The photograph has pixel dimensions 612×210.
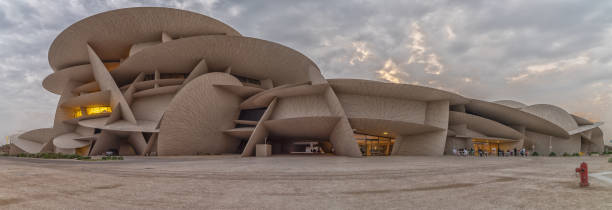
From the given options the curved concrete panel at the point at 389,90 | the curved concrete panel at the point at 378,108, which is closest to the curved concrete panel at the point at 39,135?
the curved concrete panel at the point at 389,90

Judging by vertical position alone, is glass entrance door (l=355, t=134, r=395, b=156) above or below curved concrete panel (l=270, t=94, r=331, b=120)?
below

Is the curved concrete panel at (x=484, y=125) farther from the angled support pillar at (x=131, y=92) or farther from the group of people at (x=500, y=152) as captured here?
the angled support pillar at (x=131, y=92)

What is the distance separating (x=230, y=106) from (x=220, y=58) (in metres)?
5.47

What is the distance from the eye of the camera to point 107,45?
32.6 meters

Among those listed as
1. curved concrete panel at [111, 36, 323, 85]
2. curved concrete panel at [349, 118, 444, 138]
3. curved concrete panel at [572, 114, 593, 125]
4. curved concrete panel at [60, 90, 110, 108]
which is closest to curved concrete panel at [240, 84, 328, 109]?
curved concrete panel at [111, 36, 323, 85]

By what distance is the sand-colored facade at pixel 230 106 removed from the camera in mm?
A: 25094

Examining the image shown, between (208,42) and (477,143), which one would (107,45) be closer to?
(208,42)

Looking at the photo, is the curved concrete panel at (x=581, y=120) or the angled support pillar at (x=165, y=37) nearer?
the angled support pillar at (x=165, y=37)

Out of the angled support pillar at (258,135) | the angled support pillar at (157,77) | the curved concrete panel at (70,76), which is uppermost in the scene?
the curved concrete panel at (70,76)

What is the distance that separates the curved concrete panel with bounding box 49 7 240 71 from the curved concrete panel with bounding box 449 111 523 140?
93.1 ft

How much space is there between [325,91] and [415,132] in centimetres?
1087

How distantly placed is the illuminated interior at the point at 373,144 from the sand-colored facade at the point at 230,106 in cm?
13

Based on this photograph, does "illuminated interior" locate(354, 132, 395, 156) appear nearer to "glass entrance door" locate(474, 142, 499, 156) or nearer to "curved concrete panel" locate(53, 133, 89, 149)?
"glass entrance door" locate(474, 142, 499, 156)

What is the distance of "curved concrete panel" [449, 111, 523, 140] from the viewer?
94.5ft
